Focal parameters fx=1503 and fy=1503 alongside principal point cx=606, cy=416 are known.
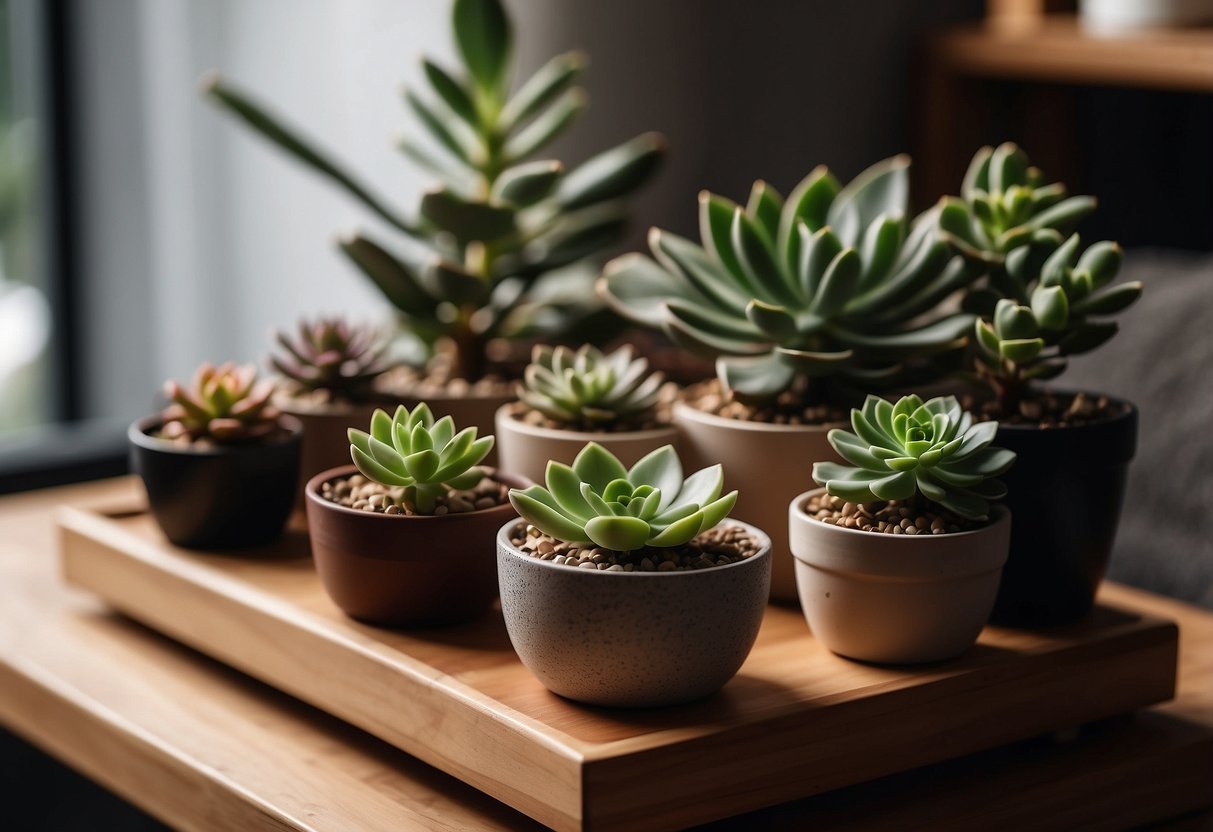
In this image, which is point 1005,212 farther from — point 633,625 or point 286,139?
point 286,139

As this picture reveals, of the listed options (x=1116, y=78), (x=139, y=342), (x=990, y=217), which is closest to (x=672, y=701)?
(x=990, y=217)

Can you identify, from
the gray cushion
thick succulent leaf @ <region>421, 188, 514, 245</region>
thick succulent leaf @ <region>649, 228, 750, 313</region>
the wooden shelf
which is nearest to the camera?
thick succulent leaf @ <region>649, 228, 750, 313</region>

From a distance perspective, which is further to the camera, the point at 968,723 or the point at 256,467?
the point at 256,467

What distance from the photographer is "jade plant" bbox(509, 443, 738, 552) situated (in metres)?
0.68

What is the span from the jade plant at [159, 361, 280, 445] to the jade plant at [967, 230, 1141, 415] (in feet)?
1.49

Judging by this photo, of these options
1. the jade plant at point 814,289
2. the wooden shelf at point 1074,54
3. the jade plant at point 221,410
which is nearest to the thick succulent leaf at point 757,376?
the jade plant at point 814,289

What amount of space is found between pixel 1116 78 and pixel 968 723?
963mm

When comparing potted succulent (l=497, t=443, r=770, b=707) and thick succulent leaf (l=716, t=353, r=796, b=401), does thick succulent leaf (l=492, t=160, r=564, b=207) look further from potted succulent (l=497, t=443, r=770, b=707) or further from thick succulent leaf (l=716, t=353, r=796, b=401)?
potted succulent (l=497, t=443, r=770, b=707)

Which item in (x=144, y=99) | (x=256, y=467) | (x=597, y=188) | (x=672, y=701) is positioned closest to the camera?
(x=672, y=701)

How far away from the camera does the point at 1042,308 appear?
2.60 feet

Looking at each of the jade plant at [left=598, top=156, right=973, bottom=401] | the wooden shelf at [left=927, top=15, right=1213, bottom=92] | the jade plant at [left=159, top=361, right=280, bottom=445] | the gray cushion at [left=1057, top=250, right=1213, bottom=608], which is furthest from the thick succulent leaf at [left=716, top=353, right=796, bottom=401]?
the wooden shelf at [left=927, top=15, right=1213, bottom=92]

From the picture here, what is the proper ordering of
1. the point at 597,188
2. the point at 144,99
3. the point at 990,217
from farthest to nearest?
1. the point at 144,99
2. the point at 597,188
3. the point at 990,217

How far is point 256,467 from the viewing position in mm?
960

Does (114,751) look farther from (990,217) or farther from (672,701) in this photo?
(990,217)
